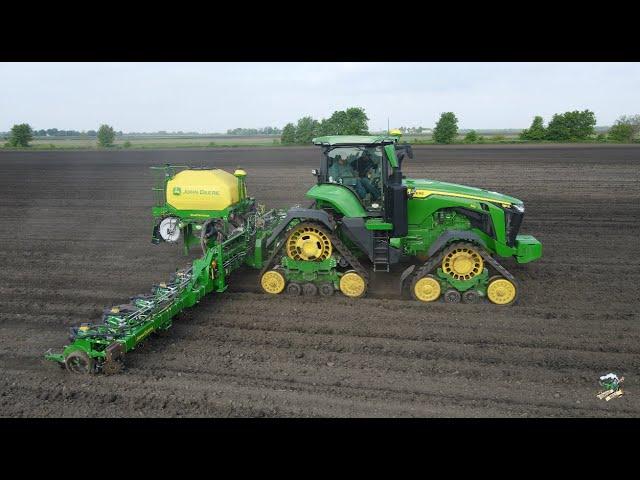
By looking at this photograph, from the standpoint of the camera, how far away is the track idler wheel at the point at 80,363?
19.2 ft

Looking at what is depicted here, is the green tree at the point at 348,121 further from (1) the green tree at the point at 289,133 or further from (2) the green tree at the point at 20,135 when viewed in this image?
(2) the green tree at the point at 20,135

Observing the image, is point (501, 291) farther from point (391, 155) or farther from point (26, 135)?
point (26, 135)

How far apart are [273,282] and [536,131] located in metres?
45.5

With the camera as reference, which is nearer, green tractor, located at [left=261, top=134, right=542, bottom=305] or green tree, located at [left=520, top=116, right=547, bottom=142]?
green tractor, located at [left=261, top=134, right=542, bottom=305]

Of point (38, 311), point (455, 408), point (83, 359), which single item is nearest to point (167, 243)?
point (38, 311)

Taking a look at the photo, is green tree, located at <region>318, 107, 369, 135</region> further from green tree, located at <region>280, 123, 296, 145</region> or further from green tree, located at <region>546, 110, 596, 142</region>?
green tree, located at <region>546, 110, 596, 142</region>

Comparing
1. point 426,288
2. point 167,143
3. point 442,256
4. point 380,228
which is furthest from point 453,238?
point 167,143

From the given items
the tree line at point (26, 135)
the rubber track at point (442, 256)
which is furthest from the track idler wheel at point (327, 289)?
the tree line at point (26, 135)

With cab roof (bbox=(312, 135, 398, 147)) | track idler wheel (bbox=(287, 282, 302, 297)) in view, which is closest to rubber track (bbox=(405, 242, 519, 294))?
track idler wheel (bbox=(287, 282, 302, 297))

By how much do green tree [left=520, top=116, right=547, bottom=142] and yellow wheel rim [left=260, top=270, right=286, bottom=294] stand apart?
44696 millimetres

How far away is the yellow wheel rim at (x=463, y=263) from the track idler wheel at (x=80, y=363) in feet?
17.6

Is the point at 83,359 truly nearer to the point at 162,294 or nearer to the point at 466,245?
the point at 162,294

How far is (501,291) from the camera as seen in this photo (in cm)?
794

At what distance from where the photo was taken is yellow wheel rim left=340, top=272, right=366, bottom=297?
8359 millimetres
